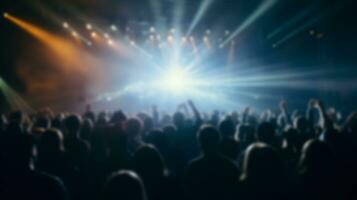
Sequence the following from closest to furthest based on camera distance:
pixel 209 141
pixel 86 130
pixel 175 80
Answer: pixel 209 141 → pixel 86 130 → pixel 175 80

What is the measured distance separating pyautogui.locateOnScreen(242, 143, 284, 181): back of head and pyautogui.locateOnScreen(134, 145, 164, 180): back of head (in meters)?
0.83

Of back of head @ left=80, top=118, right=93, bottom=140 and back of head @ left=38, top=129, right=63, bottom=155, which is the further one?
back of head @ left=80, top=118, right=93, bottom=140

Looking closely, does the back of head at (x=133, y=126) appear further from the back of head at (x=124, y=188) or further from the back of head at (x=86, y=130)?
the back of head at (x=124, y=188)

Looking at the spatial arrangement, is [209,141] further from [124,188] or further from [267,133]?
[124,188]

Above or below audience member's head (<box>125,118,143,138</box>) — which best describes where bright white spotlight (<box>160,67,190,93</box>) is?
above

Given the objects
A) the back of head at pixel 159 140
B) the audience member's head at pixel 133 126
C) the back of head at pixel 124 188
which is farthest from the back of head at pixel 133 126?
the back of head at pixel 124 188

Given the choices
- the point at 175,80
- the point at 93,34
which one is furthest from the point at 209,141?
the point at 175,80

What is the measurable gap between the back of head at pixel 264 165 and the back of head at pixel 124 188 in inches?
51.4

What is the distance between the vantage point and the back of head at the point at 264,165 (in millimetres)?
3092

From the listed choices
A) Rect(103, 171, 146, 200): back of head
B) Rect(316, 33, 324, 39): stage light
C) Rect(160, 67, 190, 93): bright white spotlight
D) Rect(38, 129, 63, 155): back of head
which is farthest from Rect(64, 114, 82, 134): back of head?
Rect(160, 67, 190, 93): bright white spotlight

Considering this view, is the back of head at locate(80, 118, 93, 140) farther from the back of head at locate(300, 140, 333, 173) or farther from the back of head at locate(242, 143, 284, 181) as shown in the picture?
the back of head at locate(300, 140, 333, 173)

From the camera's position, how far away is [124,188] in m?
2.09

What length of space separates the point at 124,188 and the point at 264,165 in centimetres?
145

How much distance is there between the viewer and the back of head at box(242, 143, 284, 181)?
3092mm
